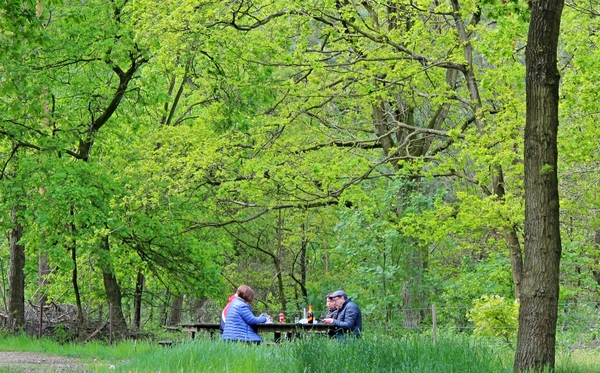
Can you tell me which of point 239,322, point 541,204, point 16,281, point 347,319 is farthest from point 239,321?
point 16,281

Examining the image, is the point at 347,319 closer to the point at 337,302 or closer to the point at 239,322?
the point at 337,302

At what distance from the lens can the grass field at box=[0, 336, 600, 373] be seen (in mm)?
7605

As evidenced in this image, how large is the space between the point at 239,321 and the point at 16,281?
1176 centimetres

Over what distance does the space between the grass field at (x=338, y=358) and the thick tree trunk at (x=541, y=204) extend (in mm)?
381

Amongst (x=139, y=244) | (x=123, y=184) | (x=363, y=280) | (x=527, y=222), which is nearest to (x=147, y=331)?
(x=139, y=244)

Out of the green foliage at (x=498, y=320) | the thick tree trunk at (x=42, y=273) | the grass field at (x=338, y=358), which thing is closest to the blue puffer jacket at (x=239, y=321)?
the grass field at (x=338, y=358)

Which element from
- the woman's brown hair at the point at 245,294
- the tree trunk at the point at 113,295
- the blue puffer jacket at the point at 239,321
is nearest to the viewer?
the blue puffer jacket at the point at 239,321

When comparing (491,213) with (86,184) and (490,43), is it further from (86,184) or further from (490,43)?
(86,184)

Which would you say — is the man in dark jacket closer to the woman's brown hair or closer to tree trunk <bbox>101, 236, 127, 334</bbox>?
the woman's brown hair

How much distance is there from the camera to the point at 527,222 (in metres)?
8.41

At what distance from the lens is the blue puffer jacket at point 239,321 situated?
Result: 37.7 ft

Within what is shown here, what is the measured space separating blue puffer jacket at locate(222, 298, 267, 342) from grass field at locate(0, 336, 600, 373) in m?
1.31

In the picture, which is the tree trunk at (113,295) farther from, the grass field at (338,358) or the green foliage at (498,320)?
the grass field at (338,358)

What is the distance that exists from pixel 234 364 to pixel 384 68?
33.2 feet
